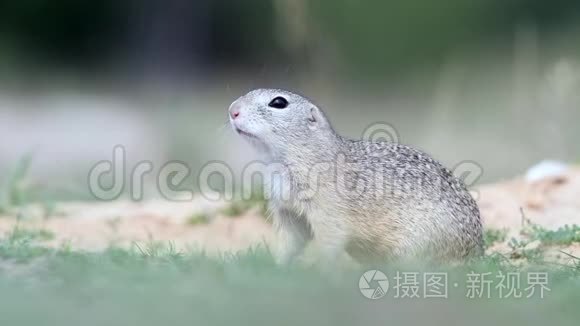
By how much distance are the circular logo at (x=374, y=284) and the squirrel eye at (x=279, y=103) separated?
163 centimetres

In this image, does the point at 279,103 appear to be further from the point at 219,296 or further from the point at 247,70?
the point at 247,70

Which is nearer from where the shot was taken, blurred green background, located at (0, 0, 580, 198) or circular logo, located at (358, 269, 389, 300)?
circular logo, located at (358, 269, 389, 300)

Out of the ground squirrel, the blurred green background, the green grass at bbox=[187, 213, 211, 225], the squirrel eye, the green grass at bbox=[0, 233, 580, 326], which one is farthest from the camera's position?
the blurred green background

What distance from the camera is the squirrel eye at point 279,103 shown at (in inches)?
265

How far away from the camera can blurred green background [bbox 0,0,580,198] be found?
13.5 m

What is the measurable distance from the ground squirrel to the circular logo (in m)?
0.85

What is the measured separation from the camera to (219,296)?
458cm

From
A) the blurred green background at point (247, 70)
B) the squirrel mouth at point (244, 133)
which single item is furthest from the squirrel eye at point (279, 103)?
the blurred green background at point (247, 70)

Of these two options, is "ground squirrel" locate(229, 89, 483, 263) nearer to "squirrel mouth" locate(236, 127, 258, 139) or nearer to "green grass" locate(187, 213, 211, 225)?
"squirrel mouth" locate(236, 127, 258, 139)

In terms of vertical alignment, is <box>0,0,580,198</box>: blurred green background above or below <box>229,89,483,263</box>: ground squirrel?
above

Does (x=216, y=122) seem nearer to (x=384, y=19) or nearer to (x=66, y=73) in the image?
(x=384, y=19)

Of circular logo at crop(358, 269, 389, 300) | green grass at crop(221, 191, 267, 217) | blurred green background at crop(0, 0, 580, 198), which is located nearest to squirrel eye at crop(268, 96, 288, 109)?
circular logo at crop(358, 269, 389, 300)

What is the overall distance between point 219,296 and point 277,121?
2262 mm

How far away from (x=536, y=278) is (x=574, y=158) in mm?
4962
